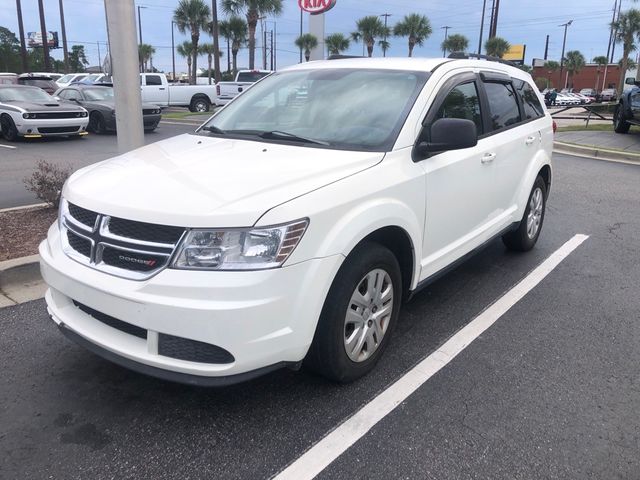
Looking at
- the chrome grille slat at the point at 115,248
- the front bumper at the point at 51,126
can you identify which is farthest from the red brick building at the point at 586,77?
the chrome grille slat at the point at 115,248

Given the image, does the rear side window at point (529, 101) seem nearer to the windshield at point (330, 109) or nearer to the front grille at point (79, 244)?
the windshield at point (330, 109)

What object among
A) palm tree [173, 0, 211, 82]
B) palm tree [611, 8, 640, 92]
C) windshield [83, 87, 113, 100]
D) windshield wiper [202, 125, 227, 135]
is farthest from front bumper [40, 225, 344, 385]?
palm tree [611, 8, 640, 92]

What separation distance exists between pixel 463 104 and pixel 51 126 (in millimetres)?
13404

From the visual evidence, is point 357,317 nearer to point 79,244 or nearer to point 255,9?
point 79,244

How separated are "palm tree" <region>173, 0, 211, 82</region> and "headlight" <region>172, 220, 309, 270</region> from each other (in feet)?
166

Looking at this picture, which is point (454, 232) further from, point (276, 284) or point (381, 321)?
point (276, 284)

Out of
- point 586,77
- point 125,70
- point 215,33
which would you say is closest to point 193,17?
point 215,33

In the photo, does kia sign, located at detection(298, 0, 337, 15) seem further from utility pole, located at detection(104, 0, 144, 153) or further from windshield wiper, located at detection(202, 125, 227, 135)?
windshield wiper, located at detection(202, 125, 227, 135)

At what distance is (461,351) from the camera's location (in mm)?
3611

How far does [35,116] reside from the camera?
47.2 feet

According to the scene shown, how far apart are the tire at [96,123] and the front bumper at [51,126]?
5.32 ft

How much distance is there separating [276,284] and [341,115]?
1.60 meters

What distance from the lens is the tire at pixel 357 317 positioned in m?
2.83

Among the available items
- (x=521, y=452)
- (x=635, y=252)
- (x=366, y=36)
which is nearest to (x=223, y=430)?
(x=521, y=452)
